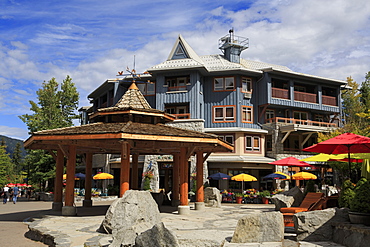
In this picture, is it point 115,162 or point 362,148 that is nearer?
point 362,148

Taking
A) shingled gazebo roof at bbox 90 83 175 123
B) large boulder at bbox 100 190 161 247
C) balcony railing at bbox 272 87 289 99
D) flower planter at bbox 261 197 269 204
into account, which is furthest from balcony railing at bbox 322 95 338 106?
large boulder at bbox 100 190 161 247

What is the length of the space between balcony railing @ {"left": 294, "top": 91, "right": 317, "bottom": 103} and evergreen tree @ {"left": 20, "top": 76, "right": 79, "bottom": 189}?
25.5 m

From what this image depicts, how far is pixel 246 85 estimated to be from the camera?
1518 inches

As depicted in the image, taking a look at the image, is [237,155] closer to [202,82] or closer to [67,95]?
[202,82]

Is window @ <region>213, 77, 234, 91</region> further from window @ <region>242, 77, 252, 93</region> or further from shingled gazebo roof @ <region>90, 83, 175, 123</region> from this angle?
shingled gazebo roof @ <region>90, 83, 175, 123</region>

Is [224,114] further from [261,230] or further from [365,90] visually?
Answer: [261,230]

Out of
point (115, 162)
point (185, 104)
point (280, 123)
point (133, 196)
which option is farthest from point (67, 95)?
point (133, 196)

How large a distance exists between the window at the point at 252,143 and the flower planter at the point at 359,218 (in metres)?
27.7

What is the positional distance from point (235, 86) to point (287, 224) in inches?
Answer: 1053

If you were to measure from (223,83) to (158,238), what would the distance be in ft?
104

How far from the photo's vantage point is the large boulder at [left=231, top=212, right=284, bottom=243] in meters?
9.05

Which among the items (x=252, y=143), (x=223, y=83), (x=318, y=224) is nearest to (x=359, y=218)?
(x=318, y=224)

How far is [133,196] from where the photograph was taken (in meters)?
12.0

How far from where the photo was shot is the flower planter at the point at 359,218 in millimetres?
8953
